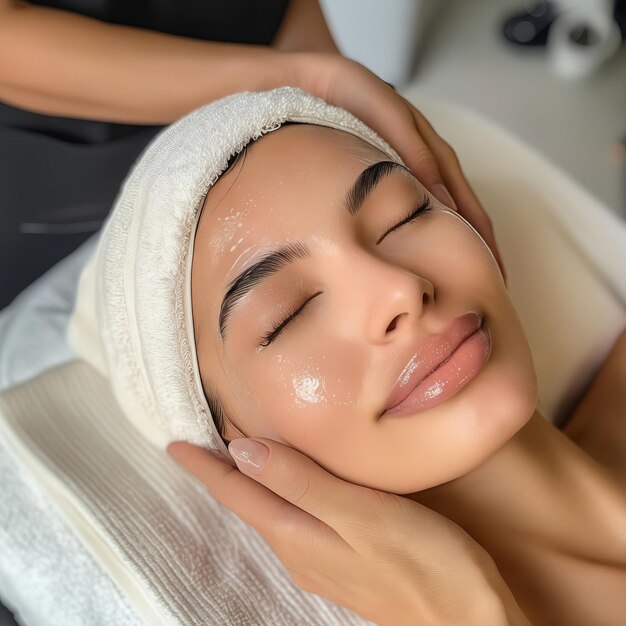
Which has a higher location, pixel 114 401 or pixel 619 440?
pixel 619 440

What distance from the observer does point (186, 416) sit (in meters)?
0.87

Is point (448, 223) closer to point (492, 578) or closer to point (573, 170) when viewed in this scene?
point (492, 578)

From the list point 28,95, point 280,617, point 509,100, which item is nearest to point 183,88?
point 28,95

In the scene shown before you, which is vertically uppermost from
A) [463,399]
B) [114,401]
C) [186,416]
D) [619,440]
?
[463,399]

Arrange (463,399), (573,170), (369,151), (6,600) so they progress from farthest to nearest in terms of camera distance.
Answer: (573,170), (6,600), (369,151), (463,399)

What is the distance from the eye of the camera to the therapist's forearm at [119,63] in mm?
1006

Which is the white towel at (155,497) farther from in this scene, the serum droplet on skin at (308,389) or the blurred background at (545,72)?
the blurred background at (545,72)

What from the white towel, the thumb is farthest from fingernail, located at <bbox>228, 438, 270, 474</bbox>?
the white towel

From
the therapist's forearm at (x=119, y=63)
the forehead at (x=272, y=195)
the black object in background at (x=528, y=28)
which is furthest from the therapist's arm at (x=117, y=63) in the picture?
the black object in background at (x=528, y=28)

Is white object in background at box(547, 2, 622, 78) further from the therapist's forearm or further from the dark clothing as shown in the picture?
the therapist's forearm

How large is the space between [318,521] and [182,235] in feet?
1.22

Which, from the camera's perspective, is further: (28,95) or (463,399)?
(28,95)

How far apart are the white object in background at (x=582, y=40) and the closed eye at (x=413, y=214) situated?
1290 millimetres

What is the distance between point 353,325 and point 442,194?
0.30 meters
